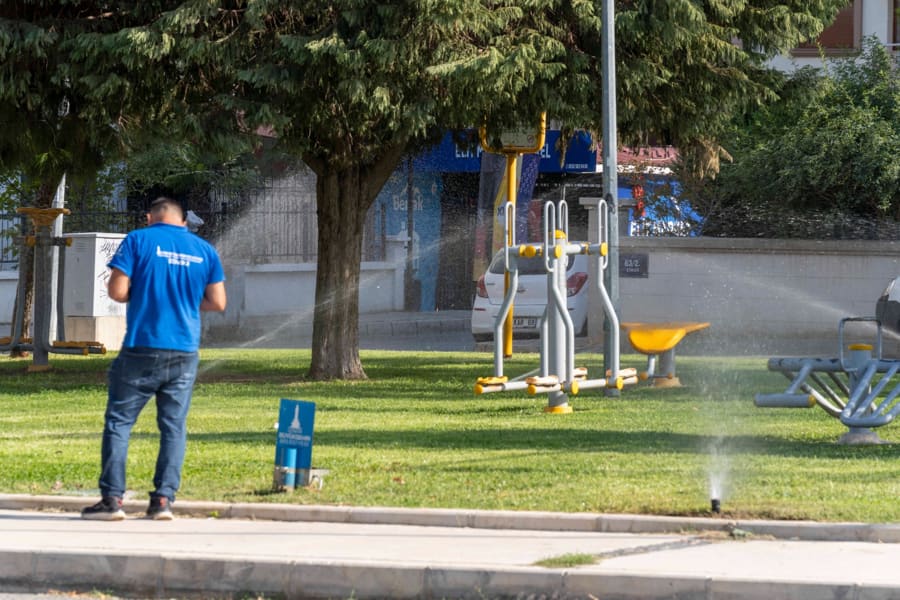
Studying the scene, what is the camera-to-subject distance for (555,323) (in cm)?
1288

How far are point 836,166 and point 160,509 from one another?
63.0 feet

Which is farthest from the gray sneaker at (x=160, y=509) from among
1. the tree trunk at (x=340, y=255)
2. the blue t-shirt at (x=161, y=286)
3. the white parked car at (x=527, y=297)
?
the white parked car at (x=527, y=297)

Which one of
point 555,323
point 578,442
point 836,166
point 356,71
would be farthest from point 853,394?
point 836,166

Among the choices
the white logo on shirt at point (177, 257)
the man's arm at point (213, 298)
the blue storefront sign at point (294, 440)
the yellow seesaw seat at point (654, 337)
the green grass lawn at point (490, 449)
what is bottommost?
the green grass lawn at point (490, 449)

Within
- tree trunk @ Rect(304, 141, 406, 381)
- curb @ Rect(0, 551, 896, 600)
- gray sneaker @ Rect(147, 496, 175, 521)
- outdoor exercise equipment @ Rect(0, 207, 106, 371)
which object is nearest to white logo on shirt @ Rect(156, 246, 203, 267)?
gray sneaker @ Rect(147, 496, 175, 521)

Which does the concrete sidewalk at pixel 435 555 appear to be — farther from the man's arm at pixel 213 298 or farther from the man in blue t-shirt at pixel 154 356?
the man's arm at pixel 213 298

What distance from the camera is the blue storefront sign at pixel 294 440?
8320 mm

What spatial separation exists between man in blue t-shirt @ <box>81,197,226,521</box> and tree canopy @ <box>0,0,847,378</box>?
20.7 feet

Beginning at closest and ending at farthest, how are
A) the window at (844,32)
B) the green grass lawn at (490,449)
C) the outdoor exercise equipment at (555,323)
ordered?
1. the green grass lawn at (490,449)
2. the outdoor exercise equipment at (555,323)
3. the window at (844,32)

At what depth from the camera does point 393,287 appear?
1305 inches

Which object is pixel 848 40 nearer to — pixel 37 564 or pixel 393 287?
pixel 393 287

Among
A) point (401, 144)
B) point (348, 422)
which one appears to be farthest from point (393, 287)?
point (348, 422)

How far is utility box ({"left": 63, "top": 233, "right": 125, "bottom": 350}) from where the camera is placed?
23.0 metres

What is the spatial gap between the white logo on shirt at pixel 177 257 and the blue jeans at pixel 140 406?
0.48 meters
